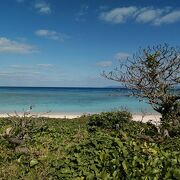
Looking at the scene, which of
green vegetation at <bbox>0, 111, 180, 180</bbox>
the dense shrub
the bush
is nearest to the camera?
the dense shrub

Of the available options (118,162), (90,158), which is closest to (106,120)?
(90,158)

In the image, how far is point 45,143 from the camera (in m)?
12.0

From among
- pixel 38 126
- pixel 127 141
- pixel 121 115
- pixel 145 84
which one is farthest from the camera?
pixel 121 115

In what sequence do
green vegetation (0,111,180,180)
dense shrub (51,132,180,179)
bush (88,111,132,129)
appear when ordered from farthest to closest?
bush (88,111,132,129), green vegetation (0,111,180,180), dense shrub (51,132,180,179)

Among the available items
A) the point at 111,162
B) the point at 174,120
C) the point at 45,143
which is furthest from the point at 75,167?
the point at 174,120

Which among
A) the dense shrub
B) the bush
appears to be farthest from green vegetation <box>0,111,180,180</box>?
the bush

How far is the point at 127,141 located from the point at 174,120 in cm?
544

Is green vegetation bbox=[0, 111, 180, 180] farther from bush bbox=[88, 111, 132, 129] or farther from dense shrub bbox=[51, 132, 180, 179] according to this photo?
bush bbox=[88, 111, 132, 129]

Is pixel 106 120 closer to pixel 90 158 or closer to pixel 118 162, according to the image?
pixel 90 158

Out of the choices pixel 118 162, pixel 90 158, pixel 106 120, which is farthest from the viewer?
pixel 106 120

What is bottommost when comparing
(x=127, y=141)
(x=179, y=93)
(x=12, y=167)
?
(x=12, y=167)

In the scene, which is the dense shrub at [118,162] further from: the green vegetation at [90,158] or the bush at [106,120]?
the bush at [106,120]

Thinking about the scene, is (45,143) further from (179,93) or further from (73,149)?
(179,93)

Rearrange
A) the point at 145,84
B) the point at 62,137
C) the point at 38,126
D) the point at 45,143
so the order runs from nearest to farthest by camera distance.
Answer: the point at 45,143 → the point at 62,137 → the point at 38,126 → the point at 145,84
